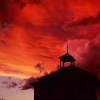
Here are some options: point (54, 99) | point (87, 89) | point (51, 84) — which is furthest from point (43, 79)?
point (87, 89)

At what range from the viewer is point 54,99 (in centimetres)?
3619

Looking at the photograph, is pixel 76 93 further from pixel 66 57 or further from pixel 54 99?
pixel 66 57

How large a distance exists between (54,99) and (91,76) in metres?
7.54

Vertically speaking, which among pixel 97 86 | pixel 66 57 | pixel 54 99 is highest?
pixel 66 57

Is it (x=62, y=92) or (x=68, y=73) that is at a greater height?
(x=68, y=73)

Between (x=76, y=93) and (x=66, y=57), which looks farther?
(x=66, y=57)

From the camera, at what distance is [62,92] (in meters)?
36.2

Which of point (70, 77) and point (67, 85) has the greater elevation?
point (70, 77)

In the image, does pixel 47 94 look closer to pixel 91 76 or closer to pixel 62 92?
pixel 62 92

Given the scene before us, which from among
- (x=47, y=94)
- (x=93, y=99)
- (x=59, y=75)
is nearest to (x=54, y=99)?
(x=47, y=94)

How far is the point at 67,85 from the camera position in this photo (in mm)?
36469

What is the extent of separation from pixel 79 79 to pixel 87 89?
236cm

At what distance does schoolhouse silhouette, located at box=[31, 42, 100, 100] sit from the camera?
36219mm

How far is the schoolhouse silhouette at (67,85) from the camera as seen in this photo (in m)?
36.2
